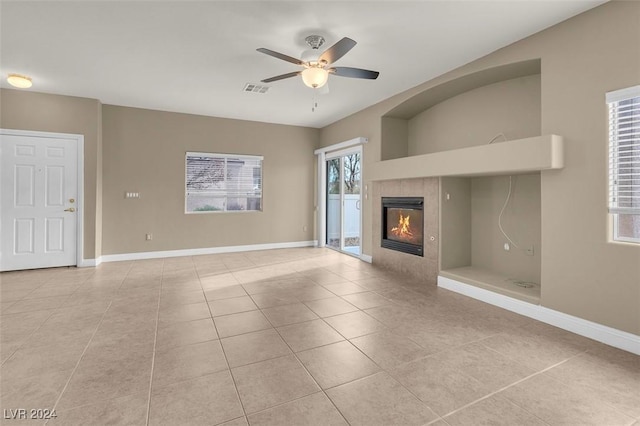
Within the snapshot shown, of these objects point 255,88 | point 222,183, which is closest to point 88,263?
point 222,183

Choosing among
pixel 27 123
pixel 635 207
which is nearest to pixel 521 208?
pixel 635 207

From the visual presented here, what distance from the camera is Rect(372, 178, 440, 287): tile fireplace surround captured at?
14.3 ft

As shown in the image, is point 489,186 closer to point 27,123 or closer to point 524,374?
point 524,374

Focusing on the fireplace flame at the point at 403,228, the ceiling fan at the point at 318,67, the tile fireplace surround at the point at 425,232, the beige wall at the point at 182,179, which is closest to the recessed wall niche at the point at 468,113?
the tile fireplace surround at the point at 425,232

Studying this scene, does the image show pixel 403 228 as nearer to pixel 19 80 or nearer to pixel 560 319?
pixel 560 319

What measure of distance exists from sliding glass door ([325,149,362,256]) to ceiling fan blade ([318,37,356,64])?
3.15 m

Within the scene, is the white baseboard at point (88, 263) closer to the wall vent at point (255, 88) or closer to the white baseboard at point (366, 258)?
the wall vent at point (255, 88)

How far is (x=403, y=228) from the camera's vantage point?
5043mm

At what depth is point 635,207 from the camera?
2.52 metres

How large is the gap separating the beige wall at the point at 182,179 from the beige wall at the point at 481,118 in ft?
10.0

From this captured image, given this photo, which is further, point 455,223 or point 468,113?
point 468,113

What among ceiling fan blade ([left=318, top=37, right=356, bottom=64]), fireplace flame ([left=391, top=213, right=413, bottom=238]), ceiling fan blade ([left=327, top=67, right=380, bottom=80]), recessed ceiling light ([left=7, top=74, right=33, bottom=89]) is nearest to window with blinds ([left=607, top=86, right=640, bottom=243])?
ceiling fan blade ([left=327, top=67, right=380, bottom=80])

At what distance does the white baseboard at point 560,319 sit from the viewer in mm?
2525

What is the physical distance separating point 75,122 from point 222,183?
2701 millimetres
